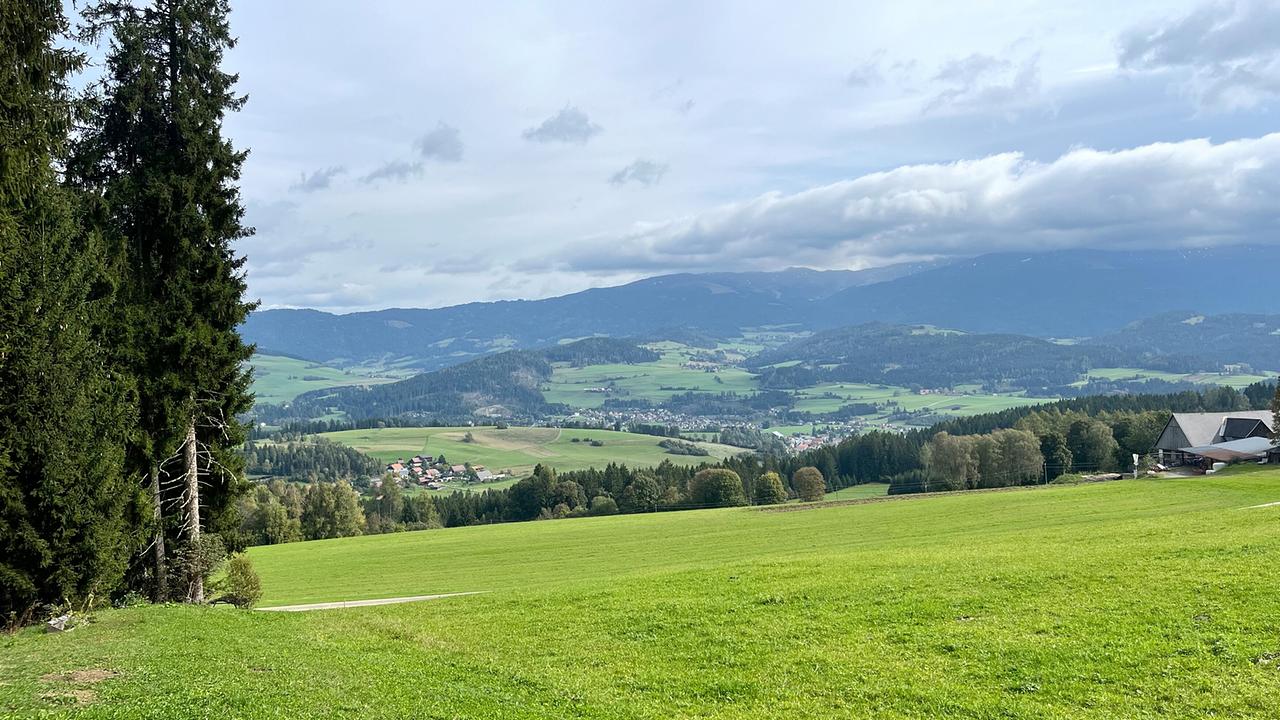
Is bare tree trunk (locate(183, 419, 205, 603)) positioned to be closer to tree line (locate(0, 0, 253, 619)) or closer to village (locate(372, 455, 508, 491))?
tree line (locate(0, 0, 253, 619))

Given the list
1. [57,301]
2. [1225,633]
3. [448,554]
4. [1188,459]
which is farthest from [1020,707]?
[1188,459]

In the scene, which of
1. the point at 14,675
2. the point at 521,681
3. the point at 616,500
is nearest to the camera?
the point at 14,675

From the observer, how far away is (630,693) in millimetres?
15016

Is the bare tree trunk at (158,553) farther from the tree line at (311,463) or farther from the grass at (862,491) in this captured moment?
the tree line at (311,463)

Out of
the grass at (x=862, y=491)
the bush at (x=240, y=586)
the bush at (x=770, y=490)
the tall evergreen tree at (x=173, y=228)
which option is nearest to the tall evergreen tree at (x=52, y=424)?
the tall evergreen tree at (x=173, y=228)

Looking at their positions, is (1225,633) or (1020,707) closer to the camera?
(1020,707)

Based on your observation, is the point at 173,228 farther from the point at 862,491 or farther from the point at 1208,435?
the point at 862,491

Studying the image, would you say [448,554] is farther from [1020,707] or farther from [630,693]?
[1020,707]

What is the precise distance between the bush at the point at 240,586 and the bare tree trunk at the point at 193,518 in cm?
377

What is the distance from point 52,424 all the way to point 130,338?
6785mm

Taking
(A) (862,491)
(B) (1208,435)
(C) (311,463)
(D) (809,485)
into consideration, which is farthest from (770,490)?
(C) (311,463)

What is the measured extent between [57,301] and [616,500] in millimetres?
93883

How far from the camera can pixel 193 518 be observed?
97.9ft

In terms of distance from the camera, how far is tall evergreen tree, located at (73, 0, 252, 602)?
2861 cm
